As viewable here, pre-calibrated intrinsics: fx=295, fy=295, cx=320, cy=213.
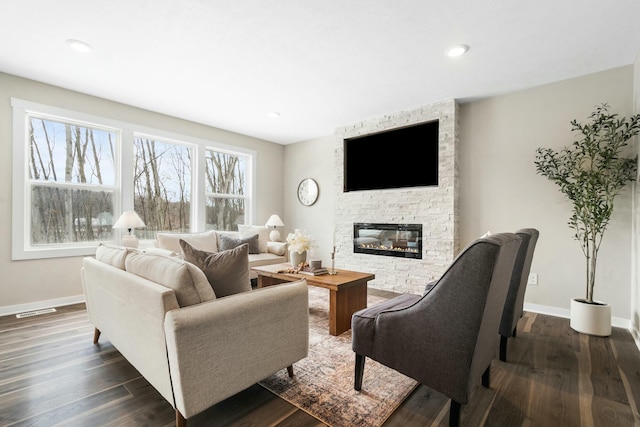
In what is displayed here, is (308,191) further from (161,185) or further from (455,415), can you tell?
(455,415)

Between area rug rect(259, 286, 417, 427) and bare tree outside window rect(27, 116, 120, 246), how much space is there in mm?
3353

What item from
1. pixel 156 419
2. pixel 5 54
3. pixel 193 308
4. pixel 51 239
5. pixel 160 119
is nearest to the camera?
pixel 193 308

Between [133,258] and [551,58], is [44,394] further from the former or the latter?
[551,58]

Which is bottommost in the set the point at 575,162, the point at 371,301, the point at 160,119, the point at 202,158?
the point at 371,301

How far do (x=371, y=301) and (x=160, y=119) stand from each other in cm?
397

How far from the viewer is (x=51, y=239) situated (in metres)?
3.52

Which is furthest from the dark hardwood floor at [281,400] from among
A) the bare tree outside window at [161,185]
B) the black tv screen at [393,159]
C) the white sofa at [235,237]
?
the black tv screen at [393,159]

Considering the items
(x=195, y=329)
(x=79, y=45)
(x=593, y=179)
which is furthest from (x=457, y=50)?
(x=79, y=45)

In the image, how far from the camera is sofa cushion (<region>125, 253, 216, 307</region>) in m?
1.44

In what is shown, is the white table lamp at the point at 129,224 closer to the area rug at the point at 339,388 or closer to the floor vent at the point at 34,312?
the floor vent at the point at 34,312

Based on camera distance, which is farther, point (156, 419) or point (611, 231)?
point (611, 231)

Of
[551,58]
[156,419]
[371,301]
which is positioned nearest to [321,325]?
[371,301]

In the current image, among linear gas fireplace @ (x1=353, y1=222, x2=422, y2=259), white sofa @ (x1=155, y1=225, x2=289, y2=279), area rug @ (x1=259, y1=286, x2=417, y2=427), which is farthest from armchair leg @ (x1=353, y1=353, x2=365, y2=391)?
linear gas fireplace @ (x1=353, y1=222, x2=422, y2=259)

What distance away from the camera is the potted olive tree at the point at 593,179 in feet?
8.85
